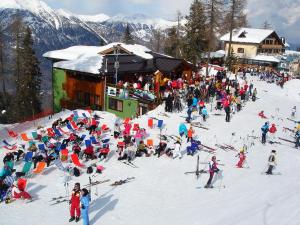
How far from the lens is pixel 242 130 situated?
29.3m

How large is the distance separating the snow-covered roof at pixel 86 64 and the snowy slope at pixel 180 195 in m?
12.2

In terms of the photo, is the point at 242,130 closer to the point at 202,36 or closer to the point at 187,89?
the point at 187,89

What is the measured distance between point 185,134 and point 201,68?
25110mm

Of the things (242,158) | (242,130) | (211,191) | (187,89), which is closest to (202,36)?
(187,89)

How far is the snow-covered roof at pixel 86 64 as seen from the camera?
35.9m

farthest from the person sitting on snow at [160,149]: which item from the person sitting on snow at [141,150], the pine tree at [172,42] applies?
the pine tree at [172,42]

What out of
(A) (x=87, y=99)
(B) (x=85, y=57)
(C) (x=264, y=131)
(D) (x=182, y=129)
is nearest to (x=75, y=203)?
(D) (x=182, y=129)

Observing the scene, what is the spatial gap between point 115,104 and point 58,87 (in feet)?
29.9

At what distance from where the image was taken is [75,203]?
50.5 ft

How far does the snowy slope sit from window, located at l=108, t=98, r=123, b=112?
9268mm

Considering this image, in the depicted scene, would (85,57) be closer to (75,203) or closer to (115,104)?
(115,104)

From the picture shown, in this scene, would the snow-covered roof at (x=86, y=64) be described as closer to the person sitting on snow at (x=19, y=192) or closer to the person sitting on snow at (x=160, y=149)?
the person sitting on snow at (x=160, y=149)

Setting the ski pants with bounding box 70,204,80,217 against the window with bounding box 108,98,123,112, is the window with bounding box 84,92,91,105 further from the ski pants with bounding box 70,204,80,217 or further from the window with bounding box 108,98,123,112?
the ski pants with bounding box 70,204,80,217

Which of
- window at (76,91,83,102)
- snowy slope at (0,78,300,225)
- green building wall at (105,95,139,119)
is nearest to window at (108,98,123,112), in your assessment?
green building wall at (105,95,139,119)
